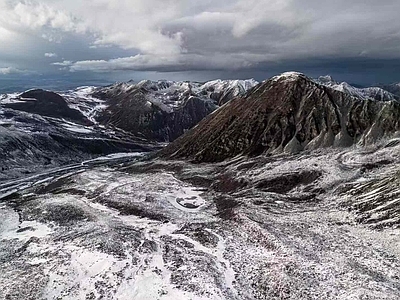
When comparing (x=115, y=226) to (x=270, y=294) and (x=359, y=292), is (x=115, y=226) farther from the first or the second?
(x=359, y=292)

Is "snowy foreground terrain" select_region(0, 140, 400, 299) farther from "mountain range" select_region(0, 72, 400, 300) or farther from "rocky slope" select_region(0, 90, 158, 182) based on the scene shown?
"rocky slope" select_region(0, 90, 158, 182)

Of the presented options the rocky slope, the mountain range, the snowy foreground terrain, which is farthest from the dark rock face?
the rocky slope

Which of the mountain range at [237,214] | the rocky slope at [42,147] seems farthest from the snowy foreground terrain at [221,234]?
the rocky slope at [42,147]

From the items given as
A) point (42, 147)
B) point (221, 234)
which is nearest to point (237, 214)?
point (221, 234)

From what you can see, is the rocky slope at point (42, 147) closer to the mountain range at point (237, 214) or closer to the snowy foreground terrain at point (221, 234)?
the mountain range at point (237, 214)

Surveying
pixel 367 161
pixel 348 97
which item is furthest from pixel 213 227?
pixel 348 97
